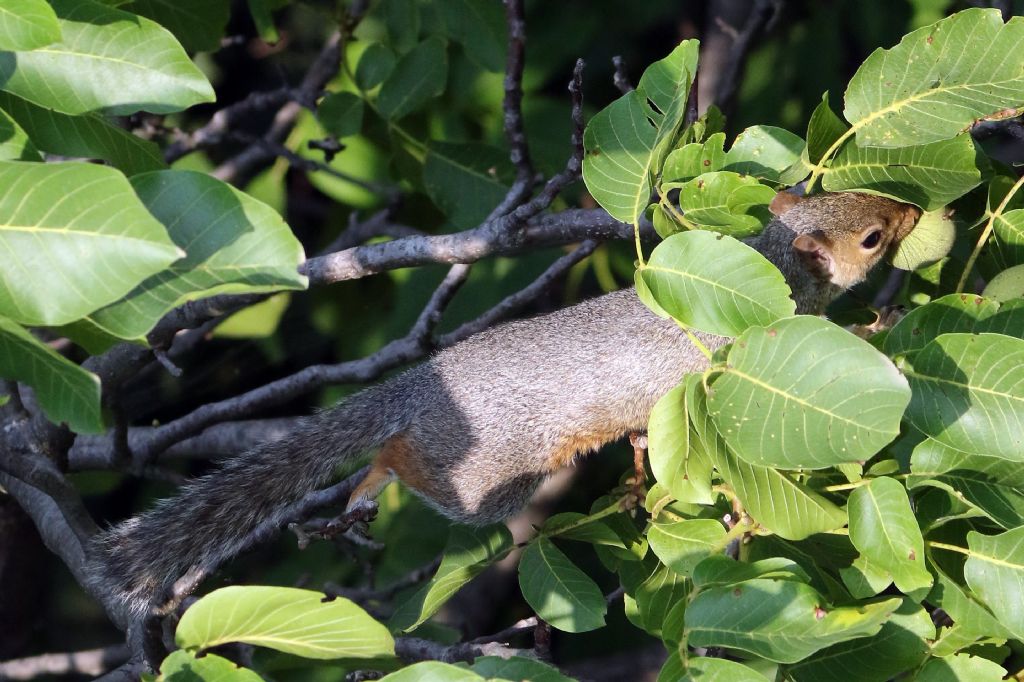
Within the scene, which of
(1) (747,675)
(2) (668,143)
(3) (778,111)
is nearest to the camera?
(1) (747,675)

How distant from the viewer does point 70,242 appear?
90cm

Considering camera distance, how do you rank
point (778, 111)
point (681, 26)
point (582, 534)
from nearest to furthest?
point (582, 534), point (778, 111), point (681, 26)

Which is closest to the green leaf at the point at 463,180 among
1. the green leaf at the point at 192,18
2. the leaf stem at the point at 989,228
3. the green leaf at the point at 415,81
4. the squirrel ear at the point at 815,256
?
the green leaf at the point at 415,81

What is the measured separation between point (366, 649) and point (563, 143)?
1546 millimetres

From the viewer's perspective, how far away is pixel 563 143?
2359 millimetres

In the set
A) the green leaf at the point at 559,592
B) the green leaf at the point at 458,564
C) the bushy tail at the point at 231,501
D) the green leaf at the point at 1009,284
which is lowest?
the bushy tail at the point at 231,501

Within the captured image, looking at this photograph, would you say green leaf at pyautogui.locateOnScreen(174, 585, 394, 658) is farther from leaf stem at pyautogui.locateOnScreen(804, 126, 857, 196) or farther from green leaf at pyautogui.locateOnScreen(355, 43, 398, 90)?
green leaf at pyautogui.locateOnScreen(355, 43, 398, 90)

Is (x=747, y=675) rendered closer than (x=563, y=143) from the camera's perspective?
Yes

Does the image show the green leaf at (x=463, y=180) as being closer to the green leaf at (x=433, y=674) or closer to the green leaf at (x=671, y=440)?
the green leaf at (x=671, y=440)

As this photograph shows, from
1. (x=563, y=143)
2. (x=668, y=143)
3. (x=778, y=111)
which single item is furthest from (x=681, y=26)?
(x=668, y=143)

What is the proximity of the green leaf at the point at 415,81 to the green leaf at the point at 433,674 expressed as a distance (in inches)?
54.1

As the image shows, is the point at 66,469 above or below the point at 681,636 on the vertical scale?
below

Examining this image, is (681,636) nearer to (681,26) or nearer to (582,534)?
(582,534)

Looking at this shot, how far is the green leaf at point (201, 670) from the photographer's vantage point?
102 centimetres
